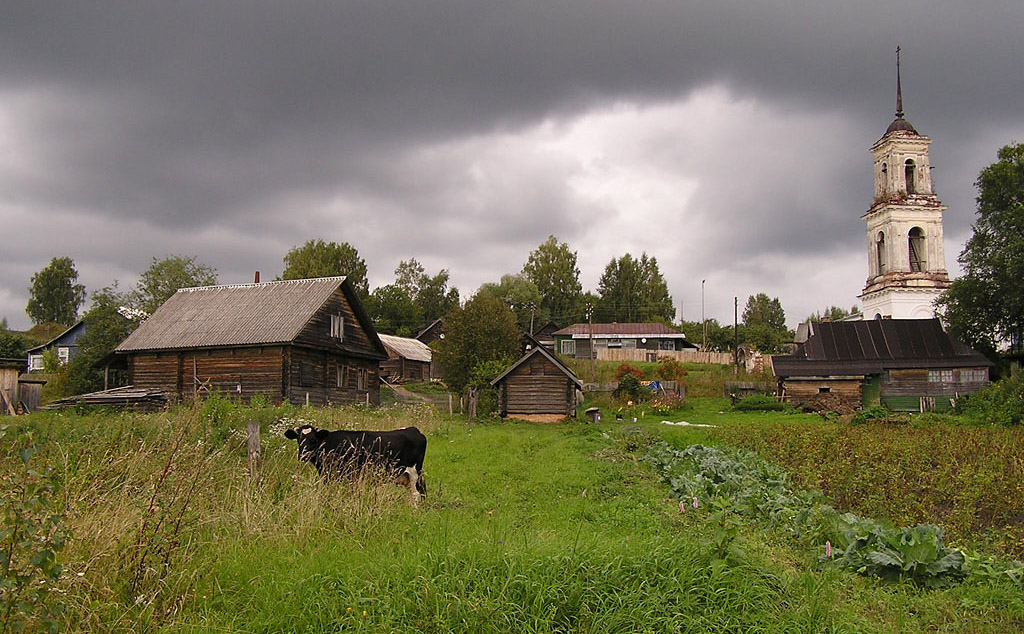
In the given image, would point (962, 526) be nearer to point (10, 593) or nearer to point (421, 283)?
point (10, 593)

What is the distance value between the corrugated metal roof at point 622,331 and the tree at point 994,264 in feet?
103

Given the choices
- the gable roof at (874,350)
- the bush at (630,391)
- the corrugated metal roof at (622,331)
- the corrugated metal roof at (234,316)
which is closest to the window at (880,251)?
the gable roof at (874,350)

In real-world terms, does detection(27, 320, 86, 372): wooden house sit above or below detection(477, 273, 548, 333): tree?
below

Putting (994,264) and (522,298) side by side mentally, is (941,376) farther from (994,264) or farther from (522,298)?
(522,298)

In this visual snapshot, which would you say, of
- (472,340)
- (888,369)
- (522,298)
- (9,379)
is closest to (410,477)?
(9,379)

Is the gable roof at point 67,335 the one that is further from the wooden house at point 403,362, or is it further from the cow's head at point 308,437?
the cow's head at point 308,437

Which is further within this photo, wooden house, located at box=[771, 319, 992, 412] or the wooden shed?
wooden house, located at box=[771, 319, 992, 412]

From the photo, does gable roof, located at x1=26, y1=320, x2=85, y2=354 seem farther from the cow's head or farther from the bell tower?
the bell tower

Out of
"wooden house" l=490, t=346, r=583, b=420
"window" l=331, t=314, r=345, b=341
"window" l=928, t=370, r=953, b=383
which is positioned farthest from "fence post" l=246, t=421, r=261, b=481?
"window" l=928, t=370, r=953, b=383

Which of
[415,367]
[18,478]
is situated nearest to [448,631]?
[18,478]

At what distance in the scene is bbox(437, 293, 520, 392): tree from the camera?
3819cm

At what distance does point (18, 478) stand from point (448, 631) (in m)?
3.01

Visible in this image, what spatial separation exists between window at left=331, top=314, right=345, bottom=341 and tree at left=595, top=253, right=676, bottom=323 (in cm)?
5346

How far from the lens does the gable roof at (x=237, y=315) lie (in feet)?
105
